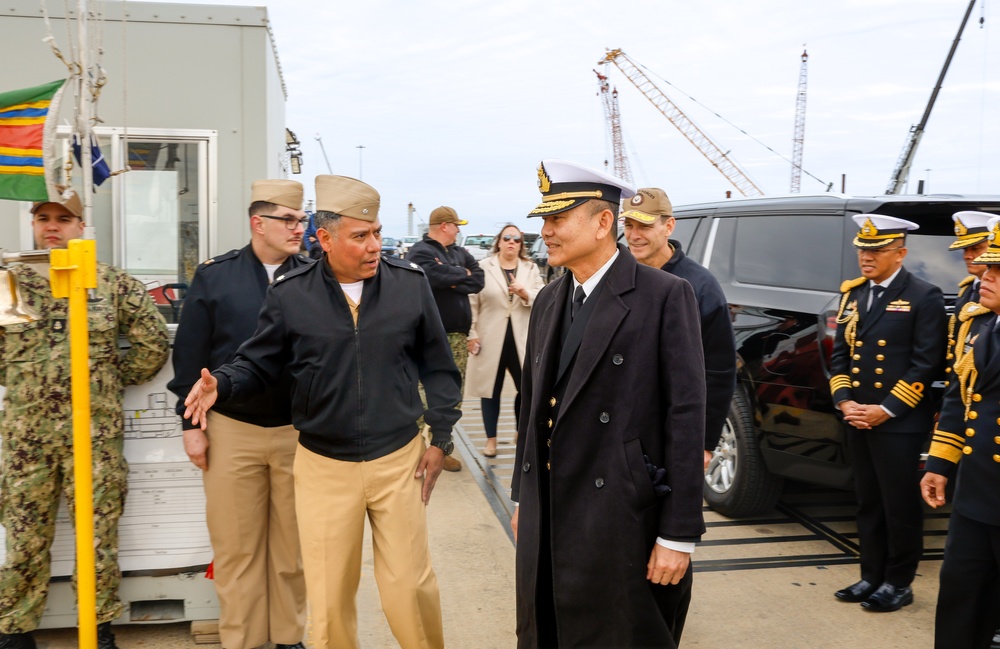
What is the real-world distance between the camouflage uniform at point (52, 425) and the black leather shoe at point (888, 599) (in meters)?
3.57

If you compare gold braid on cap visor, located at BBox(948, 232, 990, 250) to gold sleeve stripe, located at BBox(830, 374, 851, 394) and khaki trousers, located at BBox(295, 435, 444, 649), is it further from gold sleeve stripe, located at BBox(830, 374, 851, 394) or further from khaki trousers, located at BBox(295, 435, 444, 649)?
khaki trousers, located at BBox(295, 435, 444, 649)

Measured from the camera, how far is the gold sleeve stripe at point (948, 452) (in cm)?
356

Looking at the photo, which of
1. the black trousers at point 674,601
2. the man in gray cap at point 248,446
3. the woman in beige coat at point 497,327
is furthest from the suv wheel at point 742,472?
the man in gray cap at point 248,446

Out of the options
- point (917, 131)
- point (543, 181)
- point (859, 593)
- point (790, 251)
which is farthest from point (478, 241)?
point (543, 181)

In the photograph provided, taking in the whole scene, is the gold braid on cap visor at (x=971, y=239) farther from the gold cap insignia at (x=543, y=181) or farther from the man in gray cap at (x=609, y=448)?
the gold cap insignia at (x=543, y=181)

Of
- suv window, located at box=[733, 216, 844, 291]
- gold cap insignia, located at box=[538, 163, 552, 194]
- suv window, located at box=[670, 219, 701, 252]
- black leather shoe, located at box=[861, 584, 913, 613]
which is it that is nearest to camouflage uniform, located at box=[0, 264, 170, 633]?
gold cap insignia, located at box=[538, 163, 552, 194]

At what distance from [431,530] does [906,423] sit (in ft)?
9.38

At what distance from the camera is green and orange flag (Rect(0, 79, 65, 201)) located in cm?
296

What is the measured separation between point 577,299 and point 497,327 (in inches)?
169

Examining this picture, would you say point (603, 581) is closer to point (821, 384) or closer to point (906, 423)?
point (906, 423)

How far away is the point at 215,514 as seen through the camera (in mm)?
3652

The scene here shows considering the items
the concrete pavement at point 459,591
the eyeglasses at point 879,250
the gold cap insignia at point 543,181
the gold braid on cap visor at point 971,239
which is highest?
the gold cap insignia at point 543,181

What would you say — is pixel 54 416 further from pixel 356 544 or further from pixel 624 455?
pixel 624 455

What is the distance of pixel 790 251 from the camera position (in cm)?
547
